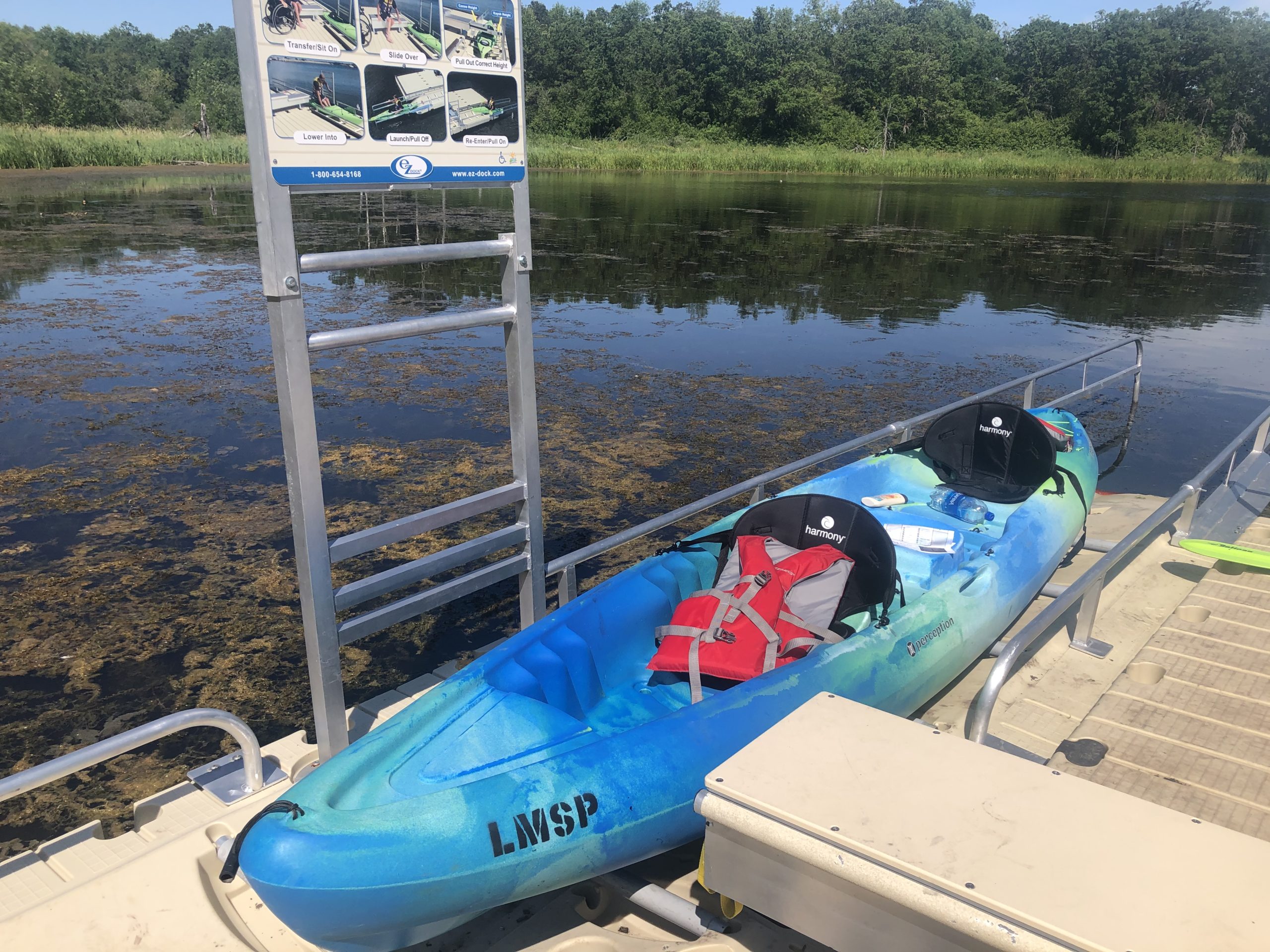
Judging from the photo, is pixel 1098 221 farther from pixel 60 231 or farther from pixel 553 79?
pixel 553 79

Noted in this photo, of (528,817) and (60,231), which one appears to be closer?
(528,817)

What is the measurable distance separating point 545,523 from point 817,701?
412 centimetres

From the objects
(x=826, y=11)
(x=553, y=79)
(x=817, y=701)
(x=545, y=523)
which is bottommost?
(x=545, y=523)

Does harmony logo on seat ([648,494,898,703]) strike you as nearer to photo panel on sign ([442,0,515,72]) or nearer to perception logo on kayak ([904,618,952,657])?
perception logo on kayak ([904,618,952,657])

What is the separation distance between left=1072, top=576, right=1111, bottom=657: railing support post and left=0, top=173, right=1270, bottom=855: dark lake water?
2866 millimetres

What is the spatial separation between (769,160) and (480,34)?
4485cm

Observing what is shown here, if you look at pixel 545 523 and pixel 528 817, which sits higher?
pixel 528 817

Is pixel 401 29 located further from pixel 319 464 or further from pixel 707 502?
pixel 707 502

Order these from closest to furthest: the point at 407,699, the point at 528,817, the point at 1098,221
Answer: the point at 528,817
the point at 407,699
the point at 1098,221

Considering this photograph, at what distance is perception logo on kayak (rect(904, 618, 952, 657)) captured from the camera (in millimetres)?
Answer: 3793

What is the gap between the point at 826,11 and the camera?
69.3 metres

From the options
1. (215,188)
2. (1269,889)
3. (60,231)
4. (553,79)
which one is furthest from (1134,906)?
(553,79)

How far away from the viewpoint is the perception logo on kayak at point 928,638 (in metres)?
3.79

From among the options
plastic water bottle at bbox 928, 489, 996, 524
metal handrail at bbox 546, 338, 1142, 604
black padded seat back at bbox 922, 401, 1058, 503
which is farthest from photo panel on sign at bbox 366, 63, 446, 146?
black padded seat back at bbox 922, 401, 1058, 503
